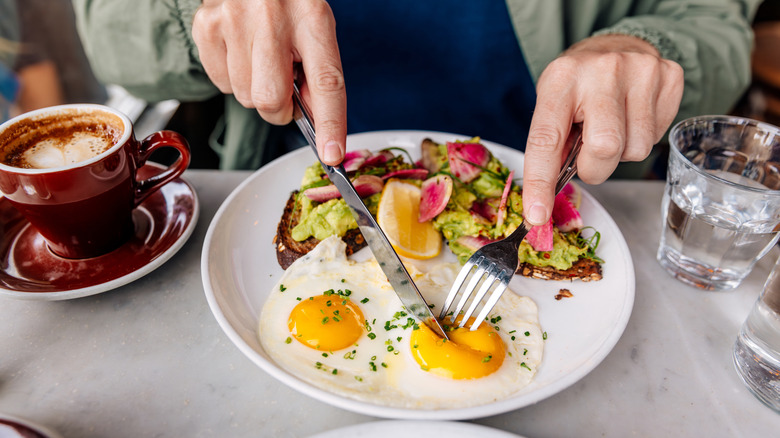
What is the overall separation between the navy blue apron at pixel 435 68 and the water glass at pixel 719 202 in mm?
1016

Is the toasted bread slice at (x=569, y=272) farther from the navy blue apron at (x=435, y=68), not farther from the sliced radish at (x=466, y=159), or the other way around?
the navy blue apron at (x=435, y=68)

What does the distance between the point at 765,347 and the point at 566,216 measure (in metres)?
0.61

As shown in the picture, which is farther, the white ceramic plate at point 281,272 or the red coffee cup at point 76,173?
the red coffee cup at point 76,173

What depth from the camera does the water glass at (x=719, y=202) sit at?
1305 millimetres

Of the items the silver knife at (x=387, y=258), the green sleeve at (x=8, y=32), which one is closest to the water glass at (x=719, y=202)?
the silver knife at (x=387, y=258)

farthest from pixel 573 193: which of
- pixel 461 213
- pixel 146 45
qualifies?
pixel 146 45

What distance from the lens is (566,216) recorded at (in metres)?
1.53

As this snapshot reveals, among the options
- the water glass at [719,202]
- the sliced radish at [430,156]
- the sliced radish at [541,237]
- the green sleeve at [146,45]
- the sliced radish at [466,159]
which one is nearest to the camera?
the water glass at [719,202]

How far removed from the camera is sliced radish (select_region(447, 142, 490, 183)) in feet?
5.36

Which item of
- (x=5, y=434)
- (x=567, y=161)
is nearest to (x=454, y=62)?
(x=567, y=161)

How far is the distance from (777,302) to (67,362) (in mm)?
1717

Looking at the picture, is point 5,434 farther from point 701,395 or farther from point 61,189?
point 701,395

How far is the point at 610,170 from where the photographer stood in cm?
132

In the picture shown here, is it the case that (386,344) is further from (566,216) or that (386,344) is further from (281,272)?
(566,216)
